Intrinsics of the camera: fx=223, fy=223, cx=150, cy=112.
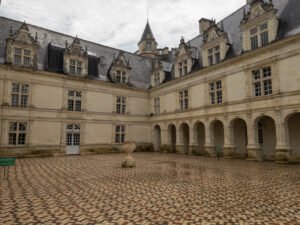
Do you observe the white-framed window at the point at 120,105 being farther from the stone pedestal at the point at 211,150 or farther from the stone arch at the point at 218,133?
the stone pedestal at the point at 211,150

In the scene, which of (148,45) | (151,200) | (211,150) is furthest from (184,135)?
(148,45)

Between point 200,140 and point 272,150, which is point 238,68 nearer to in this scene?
point 272,150

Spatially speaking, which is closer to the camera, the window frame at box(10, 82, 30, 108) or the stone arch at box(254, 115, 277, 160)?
the stone arch at box(254, 115, 277, 160)

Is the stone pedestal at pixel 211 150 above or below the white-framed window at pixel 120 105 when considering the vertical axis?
below

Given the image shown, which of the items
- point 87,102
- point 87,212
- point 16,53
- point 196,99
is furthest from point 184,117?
point 87,212

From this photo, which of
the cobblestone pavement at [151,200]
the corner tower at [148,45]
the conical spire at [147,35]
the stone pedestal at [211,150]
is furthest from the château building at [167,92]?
the conical spire at [147,35]

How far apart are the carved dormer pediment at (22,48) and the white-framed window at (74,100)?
402 centimetres

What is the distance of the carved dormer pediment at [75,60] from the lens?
72.6ft

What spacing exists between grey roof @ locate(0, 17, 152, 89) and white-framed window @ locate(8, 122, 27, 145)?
18.0ft

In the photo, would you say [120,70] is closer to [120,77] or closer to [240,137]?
[120,77]

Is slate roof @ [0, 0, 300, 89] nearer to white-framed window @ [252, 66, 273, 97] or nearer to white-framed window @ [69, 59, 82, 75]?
white-framed window @ [69, 59, 82, 75]

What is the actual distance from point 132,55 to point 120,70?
4848 millimetres

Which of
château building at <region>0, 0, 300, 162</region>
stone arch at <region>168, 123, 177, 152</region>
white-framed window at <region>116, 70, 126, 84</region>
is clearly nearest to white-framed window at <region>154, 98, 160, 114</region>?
château building at <region>0, 0, 300, 162</region>

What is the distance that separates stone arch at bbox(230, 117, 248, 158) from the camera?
18.3m
